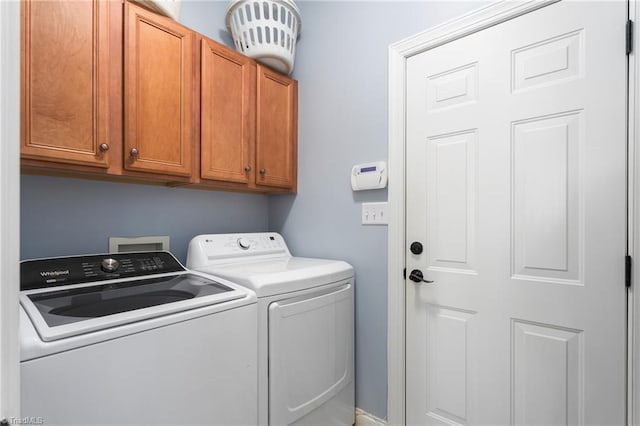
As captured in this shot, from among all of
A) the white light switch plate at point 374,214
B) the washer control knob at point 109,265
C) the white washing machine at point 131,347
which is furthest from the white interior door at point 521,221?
the washer control knob at point 109,265

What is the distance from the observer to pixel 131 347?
3.01 feet

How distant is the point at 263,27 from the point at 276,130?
0.59m

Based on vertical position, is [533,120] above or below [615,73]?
below

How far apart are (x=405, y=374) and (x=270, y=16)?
2155 mm

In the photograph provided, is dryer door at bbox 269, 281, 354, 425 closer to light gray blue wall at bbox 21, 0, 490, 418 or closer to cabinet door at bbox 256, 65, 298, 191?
light gray blue wall at bbox 21, 0, 490, 418

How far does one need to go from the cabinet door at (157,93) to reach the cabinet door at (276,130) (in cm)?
44

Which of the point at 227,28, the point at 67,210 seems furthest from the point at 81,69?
the point at 227,28

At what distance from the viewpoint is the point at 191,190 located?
77.2 inches

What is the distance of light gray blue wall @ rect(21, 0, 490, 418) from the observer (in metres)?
1.50

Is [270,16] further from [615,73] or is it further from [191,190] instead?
[615,73]

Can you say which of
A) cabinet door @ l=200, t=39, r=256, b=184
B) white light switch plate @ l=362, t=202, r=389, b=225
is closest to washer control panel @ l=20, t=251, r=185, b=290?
cabinet door @ l=200, t=39, r=256, b=184

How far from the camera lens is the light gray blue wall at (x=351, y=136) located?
5.63 feet

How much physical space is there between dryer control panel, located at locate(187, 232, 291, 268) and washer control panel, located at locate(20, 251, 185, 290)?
4.9 inches

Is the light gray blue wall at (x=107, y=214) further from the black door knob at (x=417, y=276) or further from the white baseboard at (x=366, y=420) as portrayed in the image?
the white baseboard at (x=366, y=420)
